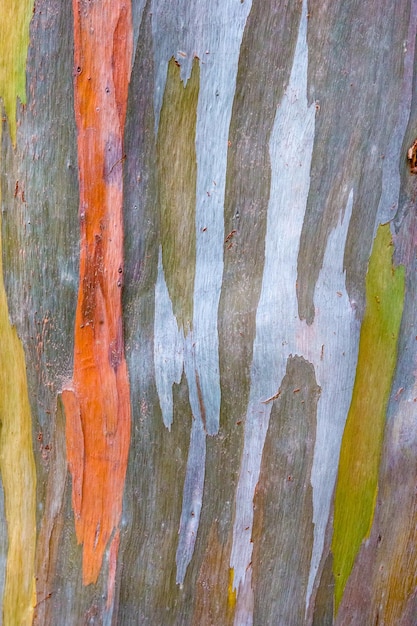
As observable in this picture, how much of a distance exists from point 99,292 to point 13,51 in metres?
0.26

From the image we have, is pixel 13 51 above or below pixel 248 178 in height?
above

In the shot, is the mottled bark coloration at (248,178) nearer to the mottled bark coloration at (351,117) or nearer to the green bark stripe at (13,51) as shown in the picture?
the mottled bark coloration at (351,117)

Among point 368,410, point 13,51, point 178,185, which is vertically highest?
point 13,51

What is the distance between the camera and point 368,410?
61 cm

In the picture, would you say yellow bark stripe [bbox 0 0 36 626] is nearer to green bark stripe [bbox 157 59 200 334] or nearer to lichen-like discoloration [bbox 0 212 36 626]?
lichen-like discoloration [bbox 0 212 36 626]

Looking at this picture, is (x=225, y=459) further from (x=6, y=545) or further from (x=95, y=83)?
(x=95, y=83)

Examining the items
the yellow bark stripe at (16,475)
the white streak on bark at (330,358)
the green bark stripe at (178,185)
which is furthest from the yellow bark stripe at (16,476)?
the white streak on bark at (330,358)

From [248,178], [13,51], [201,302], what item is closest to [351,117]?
[248,178]

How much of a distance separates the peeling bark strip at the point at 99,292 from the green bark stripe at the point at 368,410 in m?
0.27

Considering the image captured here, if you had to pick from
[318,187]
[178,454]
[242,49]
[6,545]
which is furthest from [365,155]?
[6,545]

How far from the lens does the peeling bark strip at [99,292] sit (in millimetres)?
505

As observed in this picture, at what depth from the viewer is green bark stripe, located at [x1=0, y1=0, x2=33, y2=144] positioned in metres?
0.51

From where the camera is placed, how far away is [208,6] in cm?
51

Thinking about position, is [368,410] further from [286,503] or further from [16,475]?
[16,475]
